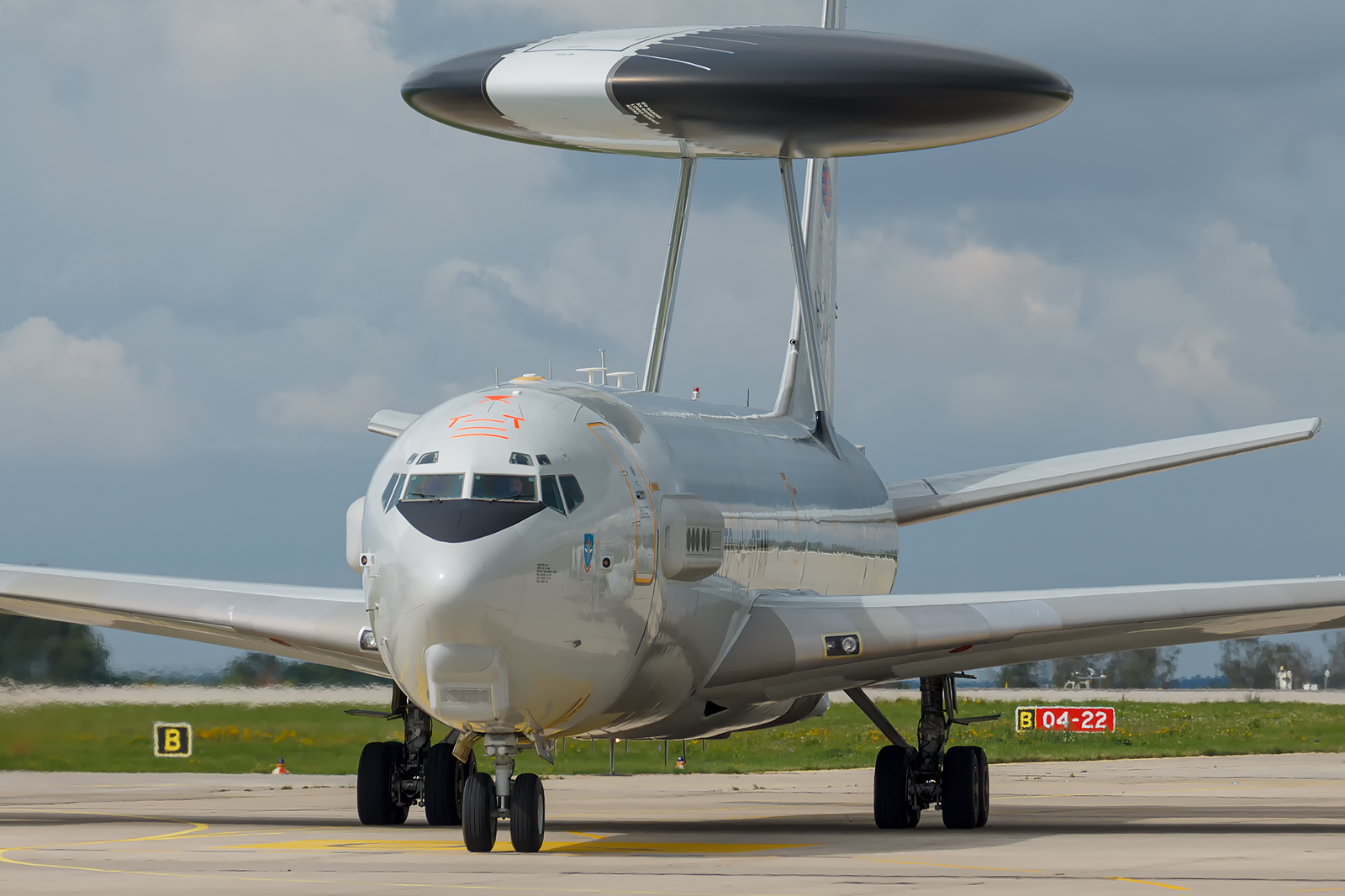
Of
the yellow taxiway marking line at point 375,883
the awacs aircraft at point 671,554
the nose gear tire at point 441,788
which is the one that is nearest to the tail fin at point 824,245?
the awacs aircraft at point 671,554

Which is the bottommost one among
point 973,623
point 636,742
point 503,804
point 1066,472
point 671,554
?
point 503,804

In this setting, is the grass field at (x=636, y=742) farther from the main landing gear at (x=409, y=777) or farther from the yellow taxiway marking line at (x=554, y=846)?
the yellow taxiway marking line at (x=554, y=846)

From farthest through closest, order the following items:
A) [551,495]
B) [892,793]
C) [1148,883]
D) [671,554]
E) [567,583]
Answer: [892,793] → [671,554] → [551,495] → [567,583] → [1148,883]

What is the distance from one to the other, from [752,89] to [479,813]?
1289 centimetres

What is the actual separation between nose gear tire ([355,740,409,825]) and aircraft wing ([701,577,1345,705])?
4.25 metres

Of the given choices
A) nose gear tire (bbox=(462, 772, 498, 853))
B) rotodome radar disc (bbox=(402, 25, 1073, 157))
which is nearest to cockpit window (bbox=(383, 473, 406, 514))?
nose gear tire (bbox=(462, 772, 498, 853))

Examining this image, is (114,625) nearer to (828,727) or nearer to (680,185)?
(680,185)

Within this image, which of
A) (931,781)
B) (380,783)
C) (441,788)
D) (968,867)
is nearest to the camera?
(968,867)

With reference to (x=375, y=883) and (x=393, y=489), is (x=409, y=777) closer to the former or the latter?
(x=393, y=489)

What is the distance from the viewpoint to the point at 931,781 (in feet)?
70.4

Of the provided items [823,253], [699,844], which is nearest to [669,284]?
[823,253]

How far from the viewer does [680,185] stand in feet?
105

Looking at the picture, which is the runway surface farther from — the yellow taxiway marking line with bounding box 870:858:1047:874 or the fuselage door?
the fuselage door

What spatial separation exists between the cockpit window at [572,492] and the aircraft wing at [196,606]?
15.0 feet
